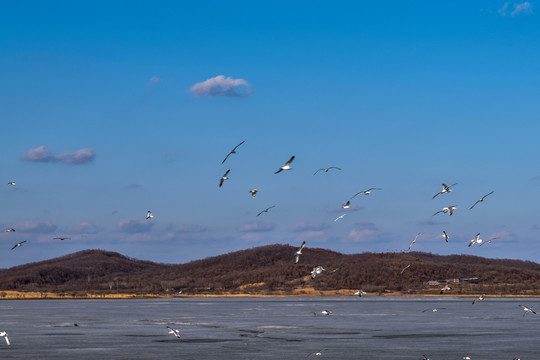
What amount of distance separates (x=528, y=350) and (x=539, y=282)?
120 metres

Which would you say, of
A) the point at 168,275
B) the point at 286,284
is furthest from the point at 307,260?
the point at 286,284

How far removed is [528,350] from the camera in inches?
1224

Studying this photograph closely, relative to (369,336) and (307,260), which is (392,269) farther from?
(369,336)

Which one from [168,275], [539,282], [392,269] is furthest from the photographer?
[168,275]

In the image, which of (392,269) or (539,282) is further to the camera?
(392,269)

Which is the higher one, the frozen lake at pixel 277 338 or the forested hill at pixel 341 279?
the forested hill at pixel 341 279

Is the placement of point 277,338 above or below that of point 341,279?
below

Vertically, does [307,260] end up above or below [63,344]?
above

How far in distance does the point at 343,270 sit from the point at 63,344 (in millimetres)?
125867

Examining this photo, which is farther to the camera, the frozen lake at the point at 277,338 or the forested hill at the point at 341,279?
the forested hill at the point at 341,279

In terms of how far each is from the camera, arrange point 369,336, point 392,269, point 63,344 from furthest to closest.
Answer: point 392,269 → point 369,336 → point 63,344

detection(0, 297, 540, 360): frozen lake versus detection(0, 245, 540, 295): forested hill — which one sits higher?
detection(0, 245, 540, 295): forested hill

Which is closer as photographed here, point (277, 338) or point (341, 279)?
point (277, 338)

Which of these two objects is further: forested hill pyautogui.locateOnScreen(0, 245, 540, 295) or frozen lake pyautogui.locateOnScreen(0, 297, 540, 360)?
forested hill pyautogui.locateOnScreen(0, 245, 540, 295)
